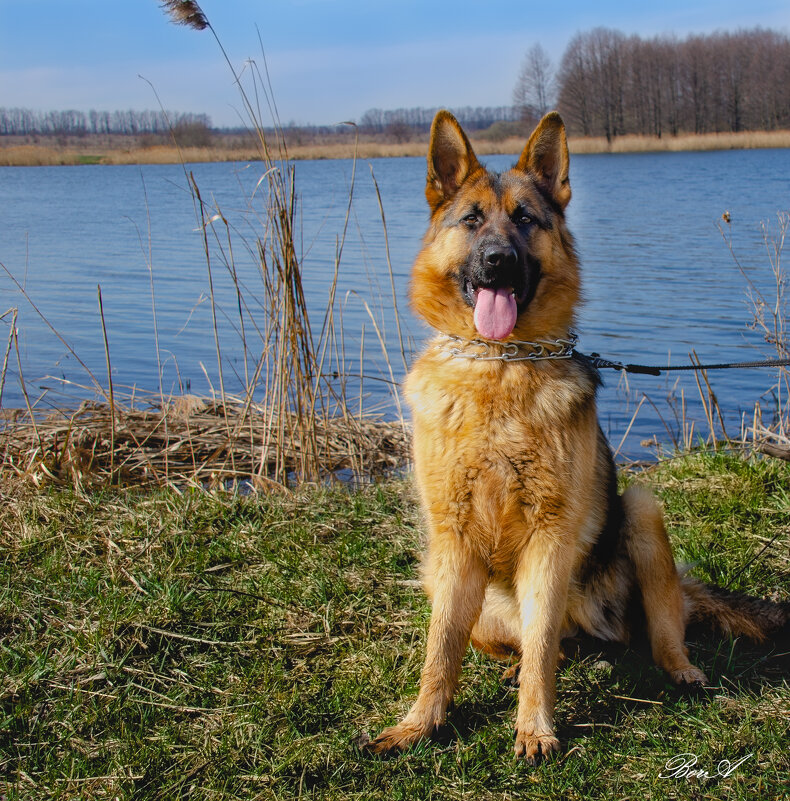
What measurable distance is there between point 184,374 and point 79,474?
453 cm

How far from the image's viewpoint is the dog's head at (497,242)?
2936mm

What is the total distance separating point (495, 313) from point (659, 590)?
1360 mm


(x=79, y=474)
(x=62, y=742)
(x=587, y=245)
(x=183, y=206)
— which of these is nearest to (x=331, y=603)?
(x=62, y=742)

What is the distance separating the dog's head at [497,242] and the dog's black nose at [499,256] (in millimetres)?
15

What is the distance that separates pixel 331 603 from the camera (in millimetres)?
3615

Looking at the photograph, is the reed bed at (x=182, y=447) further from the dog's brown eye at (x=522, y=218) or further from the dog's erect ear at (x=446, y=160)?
the dog's brown eye at (x=522, y=218)

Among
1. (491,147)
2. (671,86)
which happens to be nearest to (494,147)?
(491,147)

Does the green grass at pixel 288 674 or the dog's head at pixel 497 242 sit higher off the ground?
the dog's head at pixel 497 242

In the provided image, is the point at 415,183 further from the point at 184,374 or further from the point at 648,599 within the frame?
the point at 648,599

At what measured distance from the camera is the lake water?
8.57 m

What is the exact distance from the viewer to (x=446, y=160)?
3.19m

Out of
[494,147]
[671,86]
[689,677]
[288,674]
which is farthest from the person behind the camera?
[671,86]

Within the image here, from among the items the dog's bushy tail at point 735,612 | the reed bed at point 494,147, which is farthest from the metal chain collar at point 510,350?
the reed bed at point 494,147

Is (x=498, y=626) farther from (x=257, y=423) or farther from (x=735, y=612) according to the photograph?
(x=257, y=423)
